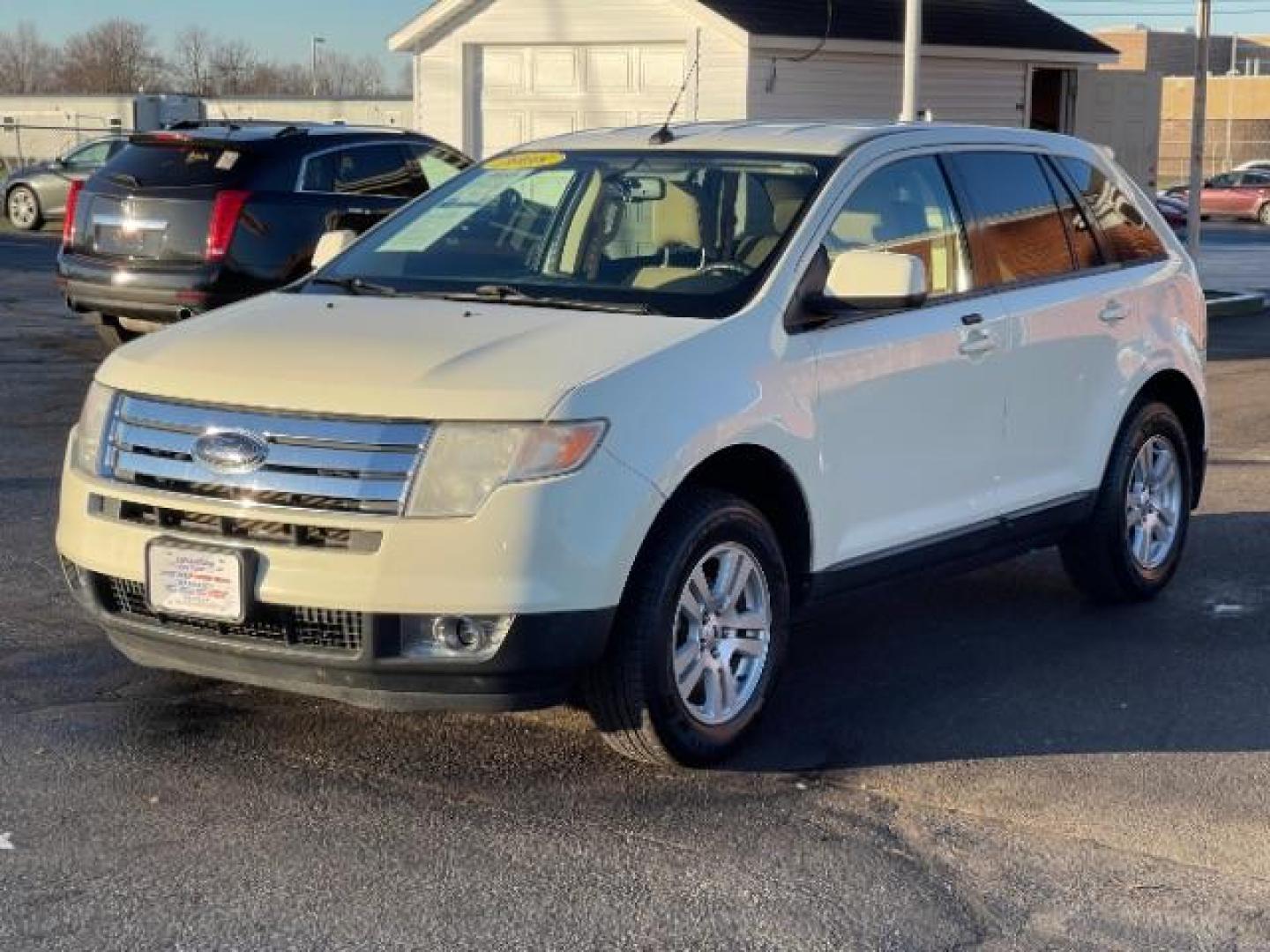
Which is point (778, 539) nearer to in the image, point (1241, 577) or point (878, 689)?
point (878, 689)

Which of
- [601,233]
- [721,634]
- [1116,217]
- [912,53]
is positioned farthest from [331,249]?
[912,53]

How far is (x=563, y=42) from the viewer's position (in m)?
21.1

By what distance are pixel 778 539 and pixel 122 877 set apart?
2187 mm

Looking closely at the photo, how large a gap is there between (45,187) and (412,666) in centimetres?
2528

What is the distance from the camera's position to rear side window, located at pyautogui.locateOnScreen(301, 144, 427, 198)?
12.5 meters

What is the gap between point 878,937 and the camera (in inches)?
166

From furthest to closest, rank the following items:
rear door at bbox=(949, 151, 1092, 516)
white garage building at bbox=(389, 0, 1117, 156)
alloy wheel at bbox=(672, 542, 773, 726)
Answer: white garage building at bbox=(389, 0, 1117, 156), rear door at bbox=(949, 151, 1092, 516), alloy wheel at bbox=(672, 542, 773, 726)

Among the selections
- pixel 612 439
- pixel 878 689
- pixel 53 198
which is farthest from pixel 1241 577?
pixel 53 198

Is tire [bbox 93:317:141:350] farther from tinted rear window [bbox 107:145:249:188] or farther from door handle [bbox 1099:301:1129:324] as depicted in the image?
door handle [bbox 1099:301:1129:324]

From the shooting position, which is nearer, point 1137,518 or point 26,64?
Result: point 1137,518

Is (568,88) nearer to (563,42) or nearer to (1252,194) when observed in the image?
(563,42)

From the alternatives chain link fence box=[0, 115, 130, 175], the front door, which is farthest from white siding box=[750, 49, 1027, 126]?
chain link fence box=[0, 115, 130, 175]

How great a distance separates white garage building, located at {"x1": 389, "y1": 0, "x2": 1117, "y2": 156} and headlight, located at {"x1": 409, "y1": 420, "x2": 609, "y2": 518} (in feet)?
49.5

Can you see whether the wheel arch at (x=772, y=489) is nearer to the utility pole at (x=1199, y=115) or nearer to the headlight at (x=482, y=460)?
the headlight at (x=482, y=460)
